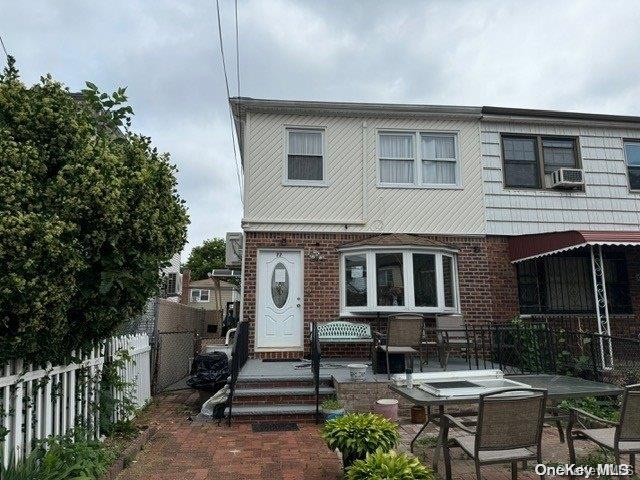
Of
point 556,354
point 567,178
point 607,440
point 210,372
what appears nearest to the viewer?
point 607,440

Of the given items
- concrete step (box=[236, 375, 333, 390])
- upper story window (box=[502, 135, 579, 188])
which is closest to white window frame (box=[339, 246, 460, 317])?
concrete step (box=[236, 375, 333, 390])

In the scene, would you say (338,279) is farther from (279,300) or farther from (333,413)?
(333,413)

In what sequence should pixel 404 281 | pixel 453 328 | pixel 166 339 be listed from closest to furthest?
pixel 453 328 → pixel 404 281 → pixel 166 339

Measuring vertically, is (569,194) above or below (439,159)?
below

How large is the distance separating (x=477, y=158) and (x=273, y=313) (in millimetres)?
6076

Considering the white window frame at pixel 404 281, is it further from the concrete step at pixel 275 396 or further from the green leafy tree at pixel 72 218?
the green leafy tree at pixel 72 218

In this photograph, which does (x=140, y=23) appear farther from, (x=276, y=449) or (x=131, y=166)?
(x=276, y=449)

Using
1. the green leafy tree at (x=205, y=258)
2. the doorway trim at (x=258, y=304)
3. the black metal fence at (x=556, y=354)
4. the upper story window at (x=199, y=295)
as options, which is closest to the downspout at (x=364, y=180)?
the doorway trim at (x=258, y=304)

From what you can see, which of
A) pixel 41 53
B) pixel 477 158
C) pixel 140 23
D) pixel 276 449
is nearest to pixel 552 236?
pixel 477 158

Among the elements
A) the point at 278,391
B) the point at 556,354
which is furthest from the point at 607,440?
the point at 556,354

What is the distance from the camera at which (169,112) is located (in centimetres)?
1184

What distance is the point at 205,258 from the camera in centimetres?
4638

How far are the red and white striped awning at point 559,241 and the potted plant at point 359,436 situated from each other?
6.12m

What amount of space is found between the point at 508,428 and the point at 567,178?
8.81 metres
